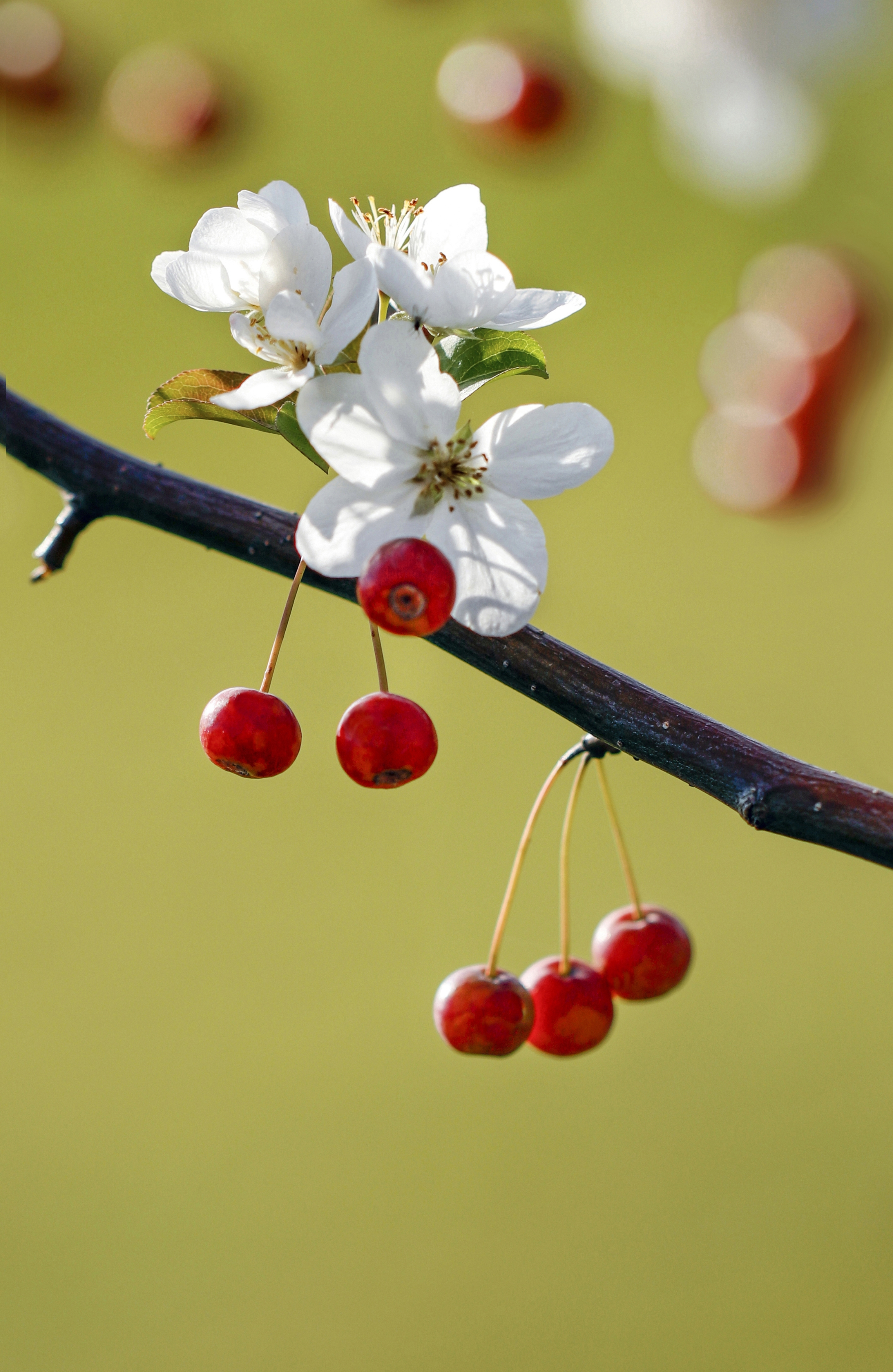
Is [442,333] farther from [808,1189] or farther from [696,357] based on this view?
[808,1189]

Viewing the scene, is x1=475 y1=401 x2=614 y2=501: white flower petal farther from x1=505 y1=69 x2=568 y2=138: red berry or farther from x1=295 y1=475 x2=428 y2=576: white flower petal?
x1=505 y1=69 x2=568 y2=138: red berry

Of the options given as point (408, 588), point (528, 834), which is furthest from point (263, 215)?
point (528, 834)

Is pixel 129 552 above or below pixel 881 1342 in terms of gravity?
above

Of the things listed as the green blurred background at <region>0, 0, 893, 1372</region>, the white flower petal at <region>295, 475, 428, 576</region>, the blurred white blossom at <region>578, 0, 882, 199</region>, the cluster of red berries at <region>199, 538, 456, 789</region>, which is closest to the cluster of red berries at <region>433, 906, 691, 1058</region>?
the cluster of red berries at <region>199, 538, 456, 789</region>

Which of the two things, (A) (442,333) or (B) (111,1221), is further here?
(B) (111,1221)

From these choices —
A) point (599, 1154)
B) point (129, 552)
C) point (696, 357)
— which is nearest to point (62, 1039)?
point (129, 552)

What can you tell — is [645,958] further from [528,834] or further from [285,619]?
[285,619]
